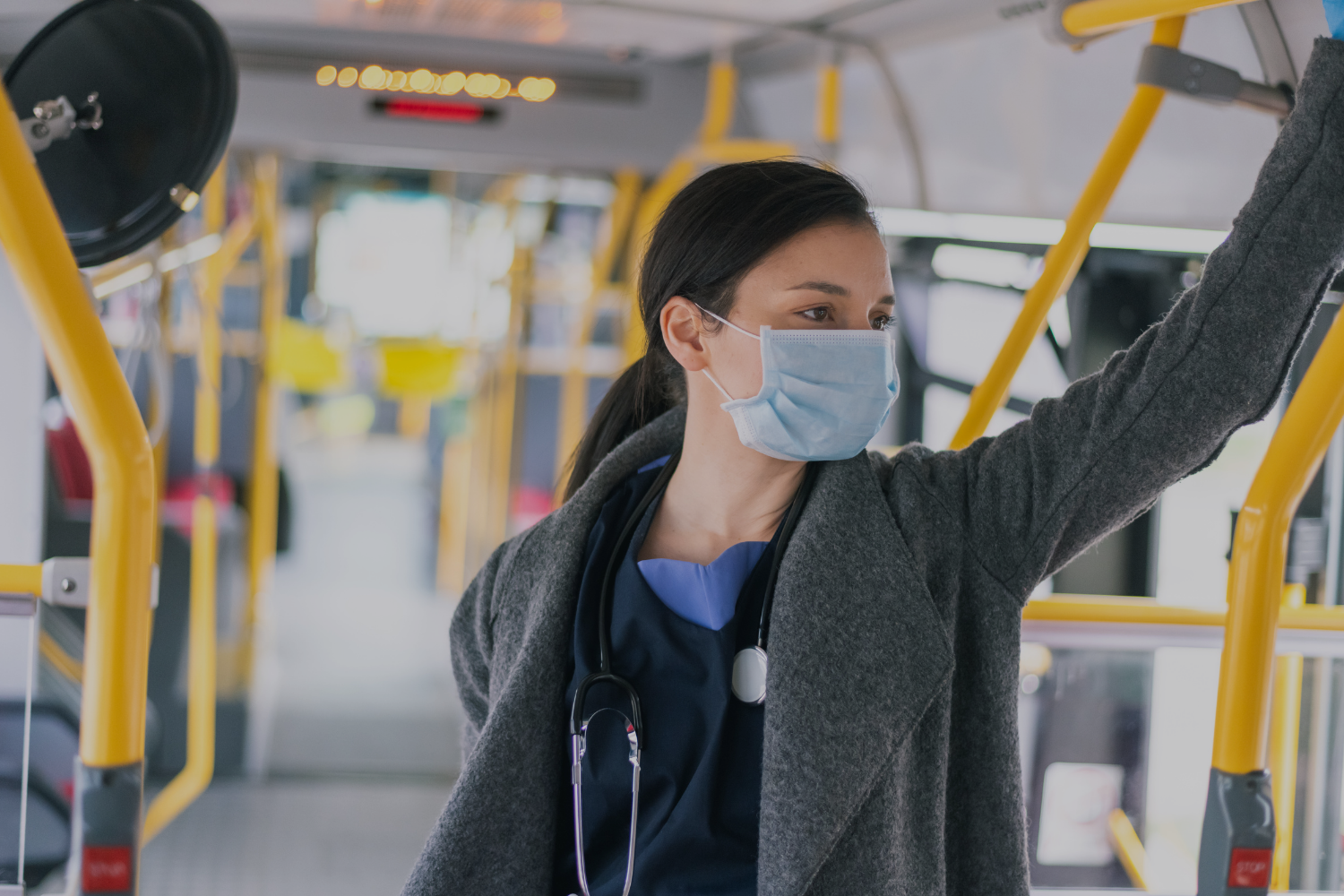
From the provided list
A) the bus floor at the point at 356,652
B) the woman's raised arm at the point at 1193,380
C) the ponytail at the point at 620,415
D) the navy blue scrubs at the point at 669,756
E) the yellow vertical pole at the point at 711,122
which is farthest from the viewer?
the bus floor at the point at 356,652

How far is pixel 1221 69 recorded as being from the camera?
1.63 m

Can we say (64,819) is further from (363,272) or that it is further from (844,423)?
(363,272)

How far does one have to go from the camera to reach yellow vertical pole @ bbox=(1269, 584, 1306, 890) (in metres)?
1.89

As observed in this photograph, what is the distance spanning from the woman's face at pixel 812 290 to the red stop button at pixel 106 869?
83cm

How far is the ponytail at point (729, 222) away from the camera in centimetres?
142

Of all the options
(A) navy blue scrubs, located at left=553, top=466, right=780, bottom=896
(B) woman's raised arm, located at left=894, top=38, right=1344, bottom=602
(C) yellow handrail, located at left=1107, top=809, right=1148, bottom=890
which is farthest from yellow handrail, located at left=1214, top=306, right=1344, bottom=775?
(C) yellow handrail, located at left=1107, top=809, right=1148, bottom=890

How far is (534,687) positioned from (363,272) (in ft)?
27.6

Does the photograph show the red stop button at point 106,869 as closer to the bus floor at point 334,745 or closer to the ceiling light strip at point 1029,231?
the ceiling light strip at point 1029,231

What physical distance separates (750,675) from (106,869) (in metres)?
0.70

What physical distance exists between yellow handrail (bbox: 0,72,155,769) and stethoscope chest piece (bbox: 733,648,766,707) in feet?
2.11

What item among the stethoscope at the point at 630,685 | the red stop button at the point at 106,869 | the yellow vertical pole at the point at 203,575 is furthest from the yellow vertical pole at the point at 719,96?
the red stop button at the point at 106,869

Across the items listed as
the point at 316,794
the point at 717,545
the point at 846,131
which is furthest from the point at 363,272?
the point at 717,545

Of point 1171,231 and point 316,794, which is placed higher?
point 1171,231

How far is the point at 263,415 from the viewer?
4.74m
